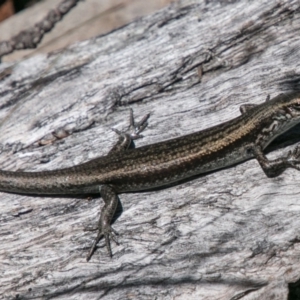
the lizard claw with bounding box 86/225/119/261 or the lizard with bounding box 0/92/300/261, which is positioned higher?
the lizard with bounding box 0/92/300/261

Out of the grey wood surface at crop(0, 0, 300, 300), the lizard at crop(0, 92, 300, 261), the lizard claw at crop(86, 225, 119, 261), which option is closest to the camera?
the grey wood surface at crop(0, 0, 300, 300)

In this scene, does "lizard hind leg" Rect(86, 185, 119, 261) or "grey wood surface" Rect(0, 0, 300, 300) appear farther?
"lizard hind leg" Rect(86, 185, 119, 261)

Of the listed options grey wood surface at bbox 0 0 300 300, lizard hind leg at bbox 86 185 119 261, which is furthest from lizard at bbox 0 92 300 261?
grey wood surface at bbox 0 0 300 300

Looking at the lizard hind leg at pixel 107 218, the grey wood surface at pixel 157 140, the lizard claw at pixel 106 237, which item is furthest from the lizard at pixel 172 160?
the lizard claw at pixel 106 237

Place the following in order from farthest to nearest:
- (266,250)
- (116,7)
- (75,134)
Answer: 1. (116,7)
2. (75,134)
3. (266,250)

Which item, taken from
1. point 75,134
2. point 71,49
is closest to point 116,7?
point 71,49

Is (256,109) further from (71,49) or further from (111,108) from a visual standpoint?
(71,49)

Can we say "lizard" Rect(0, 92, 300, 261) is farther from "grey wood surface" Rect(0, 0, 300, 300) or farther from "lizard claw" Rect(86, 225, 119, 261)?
"lizard claw" Rect(86, 225, 119, 261)
